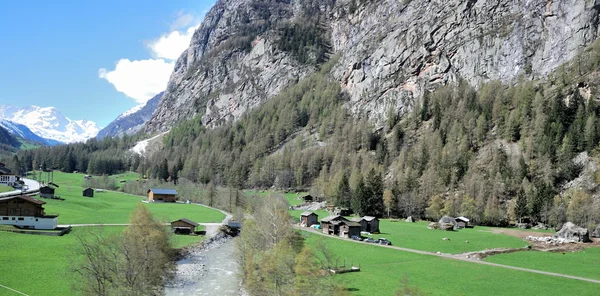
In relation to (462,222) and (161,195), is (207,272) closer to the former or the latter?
(462,222)

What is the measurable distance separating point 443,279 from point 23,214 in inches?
2659

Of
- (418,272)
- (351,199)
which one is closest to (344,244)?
(418,272)

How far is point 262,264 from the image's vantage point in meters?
37.9

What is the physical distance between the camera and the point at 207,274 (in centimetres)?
5759

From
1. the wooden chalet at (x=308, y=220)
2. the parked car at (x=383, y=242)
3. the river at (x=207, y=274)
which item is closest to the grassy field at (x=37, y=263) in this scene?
the river at (x=207, y=274)

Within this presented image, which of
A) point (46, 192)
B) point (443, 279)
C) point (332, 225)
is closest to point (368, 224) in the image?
point (332, 225)

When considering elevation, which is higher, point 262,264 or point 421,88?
point 421,88

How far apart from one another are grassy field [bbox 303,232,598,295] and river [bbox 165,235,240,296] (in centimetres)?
1441

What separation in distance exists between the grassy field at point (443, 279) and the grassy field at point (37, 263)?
1161 inches

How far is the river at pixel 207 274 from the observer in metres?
49.2

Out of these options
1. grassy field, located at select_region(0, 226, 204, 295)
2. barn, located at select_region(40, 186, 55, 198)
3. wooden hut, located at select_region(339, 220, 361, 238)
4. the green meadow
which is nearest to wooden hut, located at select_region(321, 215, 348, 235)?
wooden hut, located at select_region(339, 220, 361, 238)

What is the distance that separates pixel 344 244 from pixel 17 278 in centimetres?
5009

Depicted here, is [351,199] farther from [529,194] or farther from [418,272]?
[418,272]

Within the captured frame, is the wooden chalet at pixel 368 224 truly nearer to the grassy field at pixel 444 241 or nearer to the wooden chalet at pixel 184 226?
the grassy field at pixel 444 241
